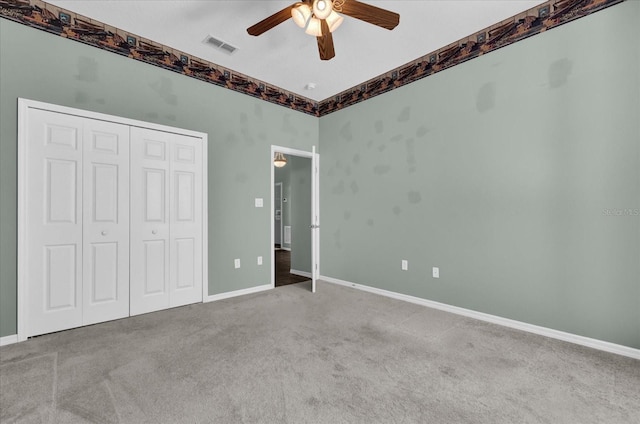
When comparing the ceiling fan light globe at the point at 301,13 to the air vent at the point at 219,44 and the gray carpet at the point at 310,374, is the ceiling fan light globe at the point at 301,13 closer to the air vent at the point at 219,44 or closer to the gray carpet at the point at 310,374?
the air vent at the point at 219,44

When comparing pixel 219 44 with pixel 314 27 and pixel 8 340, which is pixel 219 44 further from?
pixel 8 340

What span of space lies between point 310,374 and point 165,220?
237 cm

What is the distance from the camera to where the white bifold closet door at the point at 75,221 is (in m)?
2.53

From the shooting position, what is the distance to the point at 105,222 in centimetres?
287

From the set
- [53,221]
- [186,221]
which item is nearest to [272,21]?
[186,221]

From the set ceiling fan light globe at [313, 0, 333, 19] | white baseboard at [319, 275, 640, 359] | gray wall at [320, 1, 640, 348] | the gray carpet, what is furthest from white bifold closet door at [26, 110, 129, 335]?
white baseboard at [319, 275, 640, 359]

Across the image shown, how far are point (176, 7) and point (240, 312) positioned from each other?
3.02 metres

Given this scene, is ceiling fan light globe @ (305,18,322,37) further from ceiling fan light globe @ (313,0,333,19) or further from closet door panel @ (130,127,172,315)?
closet door panel @ (130,127,172,315)

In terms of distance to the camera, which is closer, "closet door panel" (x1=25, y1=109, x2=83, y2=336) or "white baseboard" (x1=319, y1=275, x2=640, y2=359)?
"white baseboard" (x1=319, y1=275, x2=640, y2=359)

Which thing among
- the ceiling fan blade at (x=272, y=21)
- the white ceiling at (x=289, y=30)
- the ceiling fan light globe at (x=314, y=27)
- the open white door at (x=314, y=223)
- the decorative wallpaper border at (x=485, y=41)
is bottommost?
the open white door at (x=314, y=223)

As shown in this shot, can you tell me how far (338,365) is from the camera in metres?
2.06

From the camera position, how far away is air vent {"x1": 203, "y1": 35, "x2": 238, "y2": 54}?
3.03 meters

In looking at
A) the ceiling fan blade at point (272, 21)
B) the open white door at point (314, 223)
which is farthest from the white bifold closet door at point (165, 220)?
the ceiling fan blade at point (272, 21)

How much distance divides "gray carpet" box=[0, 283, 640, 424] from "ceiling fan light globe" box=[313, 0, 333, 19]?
102 inches
